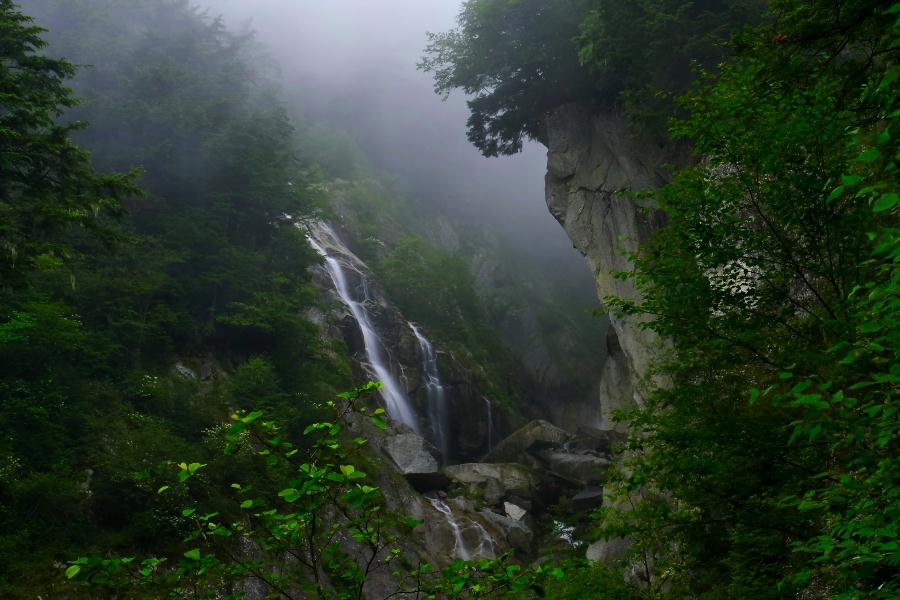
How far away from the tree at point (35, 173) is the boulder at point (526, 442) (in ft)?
60.5

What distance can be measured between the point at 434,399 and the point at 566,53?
1514 cm

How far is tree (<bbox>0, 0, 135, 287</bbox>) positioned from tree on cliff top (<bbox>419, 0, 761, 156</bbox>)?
39.8 ft

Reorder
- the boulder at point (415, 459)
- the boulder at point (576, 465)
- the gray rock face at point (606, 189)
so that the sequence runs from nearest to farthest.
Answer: the gray rock face at point (606, 189)
the boulder at point (415, 459)
the boulder at point (576, 465)

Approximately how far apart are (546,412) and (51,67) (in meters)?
30.8

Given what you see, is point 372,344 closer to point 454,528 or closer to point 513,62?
point 454,528

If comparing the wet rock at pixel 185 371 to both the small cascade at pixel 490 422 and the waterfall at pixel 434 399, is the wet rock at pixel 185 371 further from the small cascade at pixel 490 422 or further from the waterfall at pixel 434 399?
the small cascade at pixel 490 422

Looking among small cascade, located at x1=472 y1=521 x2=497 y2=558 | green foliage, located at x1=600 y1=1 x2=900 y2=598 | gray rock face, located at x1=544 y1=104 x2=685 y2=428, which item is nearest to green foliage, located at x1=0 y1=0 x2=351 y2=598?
small cascade, located at x1=472 y1=521 x2=497 y2=558

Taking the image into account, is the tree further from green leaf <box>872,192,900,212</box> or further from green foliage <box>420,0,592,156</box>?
green foliage <box>420,0,592,156</box>

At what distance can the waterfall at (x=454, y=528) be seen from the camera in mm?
16562

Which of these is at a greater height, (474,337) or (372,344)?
(474,337)

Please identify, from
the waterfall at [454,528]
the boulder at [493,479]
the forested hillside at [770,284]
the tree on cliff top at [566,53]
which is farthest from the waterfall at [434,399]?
the forested hillside at [770,284]

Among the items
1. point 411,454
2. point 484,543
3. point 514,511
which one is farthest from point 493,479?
point 484,543

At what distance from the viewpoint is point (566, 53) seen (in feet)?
66.1

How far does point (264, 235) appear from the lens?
22031mm
